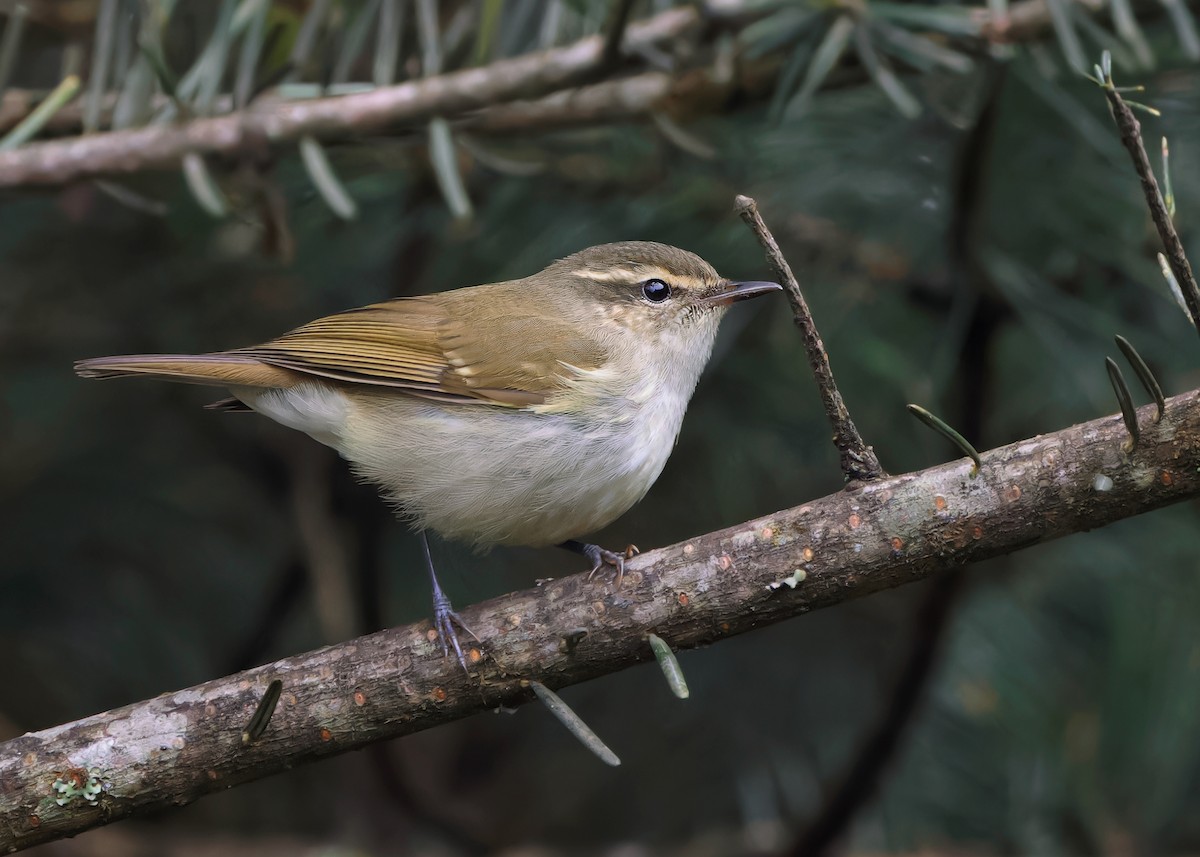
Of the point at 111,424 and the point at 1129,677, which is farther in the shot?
the point at 111,424

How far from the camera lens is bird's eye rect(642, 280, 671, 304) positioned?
3041mm

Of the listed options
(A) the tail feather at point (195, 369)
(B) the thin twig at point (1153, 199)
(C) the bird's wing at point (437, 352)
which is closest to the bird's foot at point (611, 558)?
(C) the bird's wing at point (437, 352)

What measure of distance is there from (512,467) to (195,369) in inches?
29.3

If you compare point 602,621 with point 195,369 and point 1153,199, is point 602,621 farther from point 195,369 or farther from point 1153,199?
point 195,369

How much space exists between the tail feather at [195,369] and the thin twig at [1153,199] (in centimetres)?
189

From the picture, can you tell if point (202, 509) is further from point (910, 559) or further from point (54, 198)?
point (910, 559)

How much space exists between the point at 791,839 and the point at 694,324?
4.27 feet

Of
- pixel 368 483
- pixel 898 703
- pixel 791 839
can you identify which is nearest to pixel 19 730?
pixel 368 483

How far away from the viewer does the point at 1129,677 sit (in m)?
2.54

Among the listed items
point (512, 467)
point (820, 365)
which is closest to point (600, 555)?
point (512, 467)

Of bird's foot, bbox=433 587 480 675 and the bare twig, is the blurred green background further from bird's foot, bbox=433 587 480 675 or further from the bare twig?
bird's foot, bbox=433 587 480 675

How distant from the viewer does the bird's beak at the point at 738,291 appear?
2.67m

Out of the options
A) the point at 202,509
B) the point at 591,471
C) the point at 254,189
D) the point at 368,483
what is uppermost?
the point at 254,189

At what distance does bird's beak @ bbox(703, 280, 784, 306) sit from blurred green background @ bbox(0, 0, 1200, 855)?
0.34 feet
